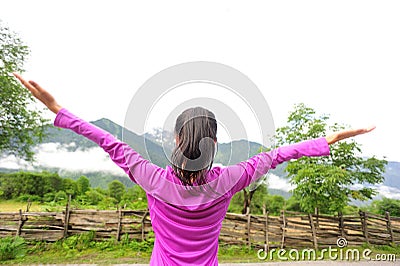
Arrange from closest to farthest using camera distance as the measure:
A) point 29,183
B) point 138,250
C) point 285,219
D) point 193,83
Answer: point 193,83, point 138,250, point 285,219, point 29,183

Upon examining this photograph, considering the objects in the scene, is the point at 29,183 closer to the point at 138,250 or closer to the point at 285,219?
the point at 138,250

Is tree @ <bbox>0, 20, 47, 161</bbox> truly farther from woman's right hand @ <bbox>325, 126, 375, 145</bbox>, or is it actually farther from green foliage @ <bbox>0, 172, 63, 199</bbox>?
woman's right hand @ <bbox>325, 126, 375, 145</bbox>

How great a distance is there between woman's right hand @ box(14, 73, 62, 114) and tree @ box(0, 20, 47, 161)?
10195 mm

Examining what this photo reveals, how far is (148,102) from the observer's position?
0.84 m

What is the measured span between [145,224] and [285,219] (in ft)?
13.0

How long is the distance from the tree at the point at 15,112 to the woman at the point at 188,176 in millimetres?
10291

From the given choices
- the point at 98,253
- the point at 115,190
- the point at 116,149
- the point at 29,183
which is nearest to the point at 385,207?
the point at 98,253

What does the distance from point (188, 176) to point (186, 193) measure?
0.05m

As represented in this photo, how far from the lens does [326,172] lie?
337 inches

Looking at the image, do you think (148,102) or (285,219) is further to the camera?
(285,219)

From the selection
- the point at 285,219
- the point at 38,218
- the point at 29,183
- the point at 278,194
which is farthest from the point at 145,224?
the point at 278,194

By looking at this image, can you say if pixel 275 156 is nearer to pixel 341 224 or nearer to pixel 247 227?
pixel 247 227

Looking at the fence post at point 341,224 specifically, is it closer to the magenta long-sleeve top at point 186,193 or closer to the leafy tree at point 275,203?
the leafy tree at point 275,203

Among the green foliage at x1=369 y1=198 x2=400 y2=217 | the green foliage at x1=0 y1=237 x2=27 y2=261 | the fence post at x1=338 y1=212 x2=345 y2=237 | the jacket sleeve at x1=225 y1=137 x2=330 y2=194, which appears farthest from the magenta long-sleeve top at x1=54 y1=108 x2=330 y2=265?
the green foliage at x1=369 y1=198 x2=400 y2=217
